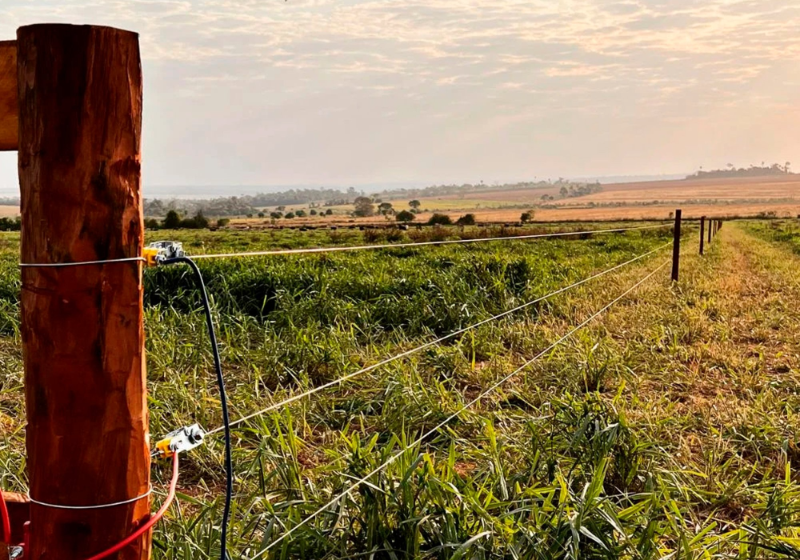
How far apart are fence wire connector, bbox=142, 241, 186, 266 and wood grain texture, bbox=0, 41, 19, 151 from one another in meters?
0.43

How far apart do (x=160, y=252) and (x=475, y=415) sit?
2.65 meters

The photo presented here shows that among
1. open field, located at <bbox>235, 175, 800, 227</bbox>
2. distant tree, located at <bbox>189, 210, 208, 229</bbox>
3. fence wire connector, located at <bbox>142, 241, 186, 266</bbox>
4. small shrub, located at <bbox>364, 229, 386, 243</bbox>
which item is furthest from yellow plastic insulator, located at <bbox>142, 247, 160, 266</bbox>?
distant tree, located at <bbox>189, 210, 208, 229</bbox>

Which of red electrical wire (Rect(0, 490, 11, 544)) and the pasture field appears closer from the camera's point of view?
red electrical wire (Rect(0, 490, 11, 544))

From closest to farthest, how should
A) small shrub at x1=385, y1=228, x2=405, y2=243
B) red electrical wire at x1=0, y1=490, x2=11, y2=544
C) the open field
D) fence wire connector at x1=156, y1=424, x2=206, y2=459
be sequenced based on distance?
red electrical wire at x1=0, y1=490, x2=11, y2=544
fence wire connector at x1=156, y1=424, x2=206, y2=459
small shrub at x1=385, y1=228, x2=405, y2=243
the open field

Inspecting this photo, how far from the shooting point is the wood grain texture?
160 cm

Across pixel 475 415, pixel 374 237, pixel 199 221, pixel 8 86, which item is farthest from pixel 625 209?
pixel 8 86

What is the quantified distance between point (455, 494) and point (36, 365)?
5.29 ft

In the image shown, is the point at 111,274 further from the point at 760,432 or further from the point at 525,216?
the point at 525,216

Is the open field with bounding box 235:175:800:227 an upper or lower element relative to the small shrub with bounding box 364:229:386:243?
upper

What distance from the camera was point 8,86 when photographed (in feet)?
5.28

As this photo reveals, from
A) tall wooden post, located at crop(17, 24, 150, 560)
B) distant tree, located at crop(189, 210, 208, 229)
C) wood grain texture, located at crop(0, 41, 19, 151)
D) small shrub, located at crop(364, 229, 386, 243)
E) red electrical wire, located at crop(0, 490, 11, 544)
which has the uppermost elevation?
wood grain texture, located at crop(0, 41, 19, 151)

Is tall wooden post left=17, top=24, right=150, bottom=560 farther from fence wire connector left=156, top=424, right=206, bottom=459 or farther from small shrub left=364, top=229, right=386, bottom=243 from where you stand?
small shrub left=364, top=229, right=386, bottom=243

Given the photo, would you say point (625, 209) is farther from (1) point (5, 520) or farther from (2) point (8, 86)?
(1) point (5, 520)

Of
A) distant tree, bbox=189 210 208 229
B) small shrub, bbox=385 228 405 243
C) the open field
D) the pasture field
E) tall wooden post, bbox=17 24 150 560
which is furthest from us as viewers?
the open field
